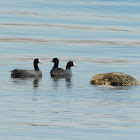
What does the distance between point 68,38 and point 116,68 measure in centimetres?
1350

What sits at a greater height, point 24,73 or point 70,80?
point 24,73

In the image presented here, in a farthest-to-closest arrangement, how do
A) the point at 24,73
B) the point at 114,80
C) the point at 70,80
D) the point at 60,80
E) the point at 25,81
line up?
the point at 24,73 < the point at 60,80 < the point at 70,80 < the point at 25,81 < the point at 114,80

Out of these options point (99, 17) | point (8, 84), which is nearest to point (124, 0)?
point (99, 17)

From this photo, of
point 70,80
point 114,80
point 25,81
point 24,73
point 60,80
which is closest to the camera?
point 114,80

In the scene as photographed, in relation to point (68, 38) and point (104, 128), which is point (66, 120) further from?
point (68, 38)

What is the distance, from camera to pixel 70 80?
25641 mm

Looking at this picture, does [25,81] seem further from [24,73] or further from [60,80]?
[60,80]

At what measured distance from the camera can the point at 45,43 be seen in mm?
39344

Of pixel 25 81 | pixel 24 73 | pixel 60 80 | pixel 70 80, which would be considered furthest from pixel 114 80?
pixel 24 73

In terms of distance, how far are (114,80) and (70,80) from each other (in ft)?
6.49

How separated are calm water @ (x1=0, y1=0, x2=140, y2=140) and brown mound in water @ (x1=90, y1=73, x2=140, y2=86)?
400 mm

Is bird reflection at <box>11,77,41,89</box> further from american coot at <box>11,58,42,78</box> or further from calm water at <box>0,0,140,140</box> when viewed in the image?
american coot at <box>11,58,42,78</box>

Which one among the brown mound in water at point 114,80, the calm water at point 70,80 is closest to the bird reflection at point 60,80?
the calm water at point 70,80

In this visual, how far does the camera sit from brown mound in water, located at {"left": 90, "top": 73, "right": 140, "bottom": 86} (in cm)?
2423
